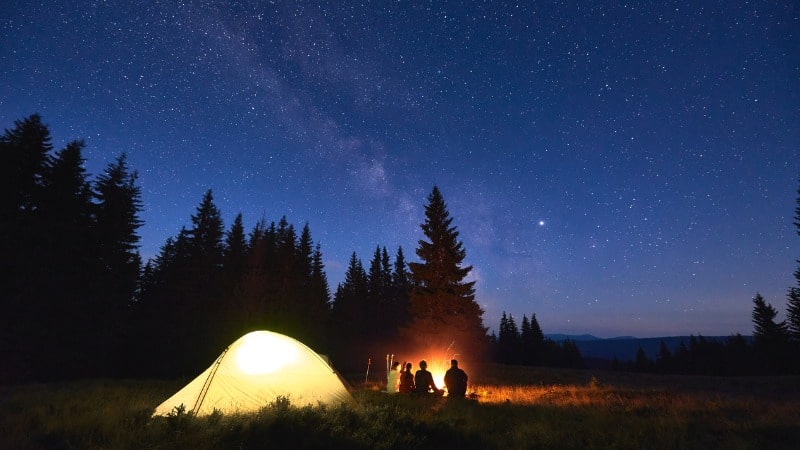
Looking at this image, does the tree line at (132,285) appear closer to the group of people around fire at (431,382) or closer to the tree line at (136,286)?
the tree line at (136,286)

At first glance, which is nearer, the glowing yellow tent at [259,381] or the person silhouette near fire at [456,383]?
the glowing yellow tent at [259,381]

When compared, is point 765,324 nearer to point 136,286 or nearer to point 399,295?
point 399,295

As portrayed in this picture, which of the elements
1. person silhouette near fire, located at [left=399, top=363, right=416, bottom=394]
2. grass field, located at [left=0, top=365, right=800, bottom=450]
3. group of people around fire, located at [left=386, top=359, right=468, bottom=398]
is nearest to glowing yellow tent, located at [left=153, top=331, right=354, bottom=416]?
grass field, located at [left=0, top=365, right=800, bottom=450]

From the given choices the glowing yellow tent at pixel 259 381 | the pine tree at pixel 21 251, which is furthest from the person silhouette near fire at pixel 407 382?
the pine tree at pixel 21 251

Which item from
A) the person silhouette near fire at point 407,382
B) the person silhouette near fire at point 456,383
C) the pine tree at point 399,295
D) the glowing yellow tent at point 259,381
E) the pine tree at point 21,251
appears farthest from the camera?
the pine tree at point 399,295

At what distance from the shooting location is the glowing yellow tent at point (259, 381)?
8.16 meters

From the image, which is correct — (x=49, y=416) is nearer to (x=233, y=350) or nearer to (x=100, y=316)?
(x=233, y=350)

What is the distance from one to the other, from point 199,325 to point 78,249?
1270cm

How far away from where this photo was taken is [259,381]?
870 centimetres

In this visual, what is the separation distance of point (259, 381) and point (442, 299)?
20236 millimetres

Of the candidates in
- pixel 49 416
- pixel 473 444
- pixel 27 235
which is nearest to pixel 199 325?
pixel 27 235

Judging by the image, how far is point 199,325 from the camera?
3166 cm

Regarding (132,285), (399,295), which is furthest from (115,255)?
(399,295)

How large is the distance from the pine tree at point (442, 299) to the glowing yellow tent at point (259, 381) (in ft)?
Result: 61.1
